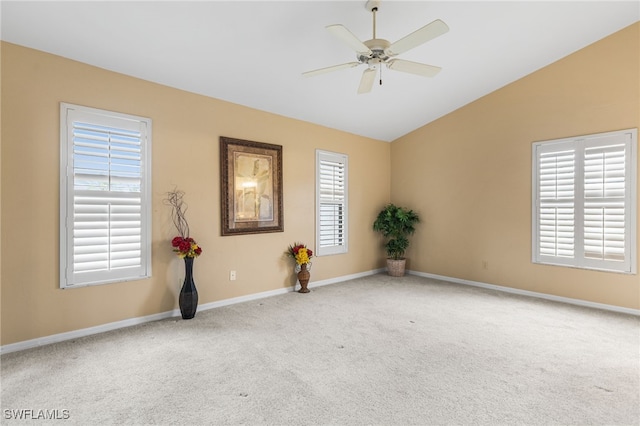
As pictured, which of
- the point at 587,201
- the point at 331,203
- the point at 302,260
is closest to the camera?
the point at 587,201

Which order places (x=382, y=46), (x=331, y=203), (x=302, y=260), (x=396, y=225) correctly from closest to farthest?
(x=382, y=46) → (x=302, y=260) → (x=331, y=203) → (x=396, y=225)

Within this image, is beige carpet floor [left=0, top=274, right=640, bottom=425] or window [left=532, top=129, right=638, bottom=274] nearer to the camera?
beige carpet floor [left=0, top=274, right=640, bottom=425]

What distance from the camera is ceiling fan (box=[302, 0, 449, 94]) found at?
2383 mm


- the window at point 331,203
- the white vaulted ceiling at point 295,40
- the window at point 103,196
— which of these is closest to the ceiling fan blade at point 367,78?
the white vaulted ceiling at point 295,40

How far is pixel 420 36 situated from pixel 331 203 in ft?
11.1

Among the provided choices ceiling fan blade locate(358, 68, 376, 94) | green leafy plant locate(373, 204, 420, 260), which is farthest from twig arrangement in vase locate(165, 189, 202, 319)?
green leafy plant locate(373, 204, 420, 260)

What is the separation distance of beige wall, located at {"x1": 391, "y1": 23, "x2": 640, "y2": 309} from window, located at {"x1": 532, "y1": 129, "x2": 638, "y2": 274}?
0.12m

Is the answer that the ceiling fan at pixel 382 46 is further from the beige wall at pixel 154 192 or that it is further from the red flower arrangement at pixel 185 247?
the red flower arrangement at pixel 185 247

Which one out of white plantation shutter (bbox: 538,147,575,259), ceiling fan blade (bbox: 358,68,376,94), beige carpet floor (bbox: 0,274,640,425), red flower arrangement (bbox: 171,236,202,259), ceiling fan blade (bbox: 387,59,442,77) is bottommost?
beige carpet floor (bbox: 0,274,640,425)

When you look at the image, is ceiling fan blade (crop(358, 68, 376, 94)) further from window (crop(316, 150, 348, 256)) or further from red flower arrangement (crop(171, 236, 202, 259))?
red flower arrangement (crop(171, 236, 202, 259))

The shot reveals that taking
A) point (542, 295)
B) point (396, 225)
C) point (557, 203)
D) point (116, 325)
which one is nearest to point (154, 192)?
point (116, 325)

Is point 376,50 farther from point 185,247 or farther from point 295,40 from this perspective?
point 185,247

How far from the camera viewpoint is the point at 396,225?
237 inches

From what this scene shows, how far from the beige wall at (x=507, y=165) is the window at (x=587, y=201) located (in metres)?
0.12
